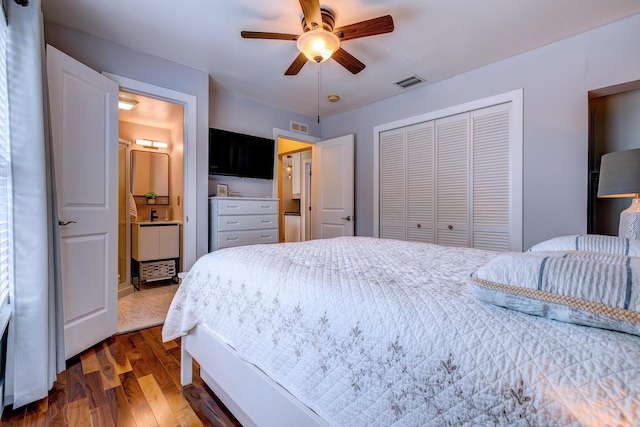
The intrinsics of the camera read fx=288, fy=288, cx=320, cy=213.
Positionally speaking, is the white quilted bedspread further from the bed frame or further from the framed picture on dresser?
the framed picture on dresser

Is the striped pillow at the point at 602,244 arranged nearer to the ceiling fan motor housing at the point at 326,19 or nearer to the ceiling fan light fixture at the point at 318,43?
the ceiling fan light fixture at the point at 318,43

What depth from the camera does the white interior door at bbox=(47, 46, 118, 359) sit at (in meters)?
2.03

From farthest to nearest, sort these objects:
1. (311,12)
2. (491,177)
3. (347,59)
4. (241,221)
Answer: (241,221)
(491,177)
(347,59)
(311,12)

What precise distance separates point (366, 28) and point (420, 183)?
2040 mm

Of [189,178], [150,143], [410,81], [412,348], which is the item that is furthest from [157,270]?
[412,348]

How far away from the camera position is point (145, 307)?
10.5ft

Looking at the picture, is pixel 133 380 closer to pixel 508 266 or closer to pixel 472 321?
pixel 472 321

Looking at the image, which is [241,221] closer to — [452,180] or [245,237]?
[245,237]

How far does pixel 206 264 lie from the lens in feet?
5.34

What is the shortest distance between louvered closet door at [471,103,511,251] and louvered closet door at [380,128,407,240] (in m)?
0.85

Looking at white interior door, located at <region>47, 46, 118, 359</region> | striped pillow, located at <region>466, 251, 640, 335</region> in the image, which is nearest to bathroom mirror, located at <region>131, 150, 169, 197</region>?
white interior door, located at <region>47, 46, 118, 359</region>

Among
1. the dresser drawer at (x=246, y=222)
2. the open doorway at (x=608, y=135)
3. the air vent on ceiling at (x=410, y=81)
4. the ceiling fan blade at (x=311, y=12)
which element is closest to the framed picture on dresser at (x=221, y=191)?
the dresser drawer at (x=246, y=222)

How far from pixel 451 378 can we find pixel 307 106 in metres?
3.99

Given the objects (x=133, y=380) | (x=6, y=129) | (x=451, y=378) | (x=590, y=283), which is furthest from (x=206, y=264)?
(x=590, y=283)
